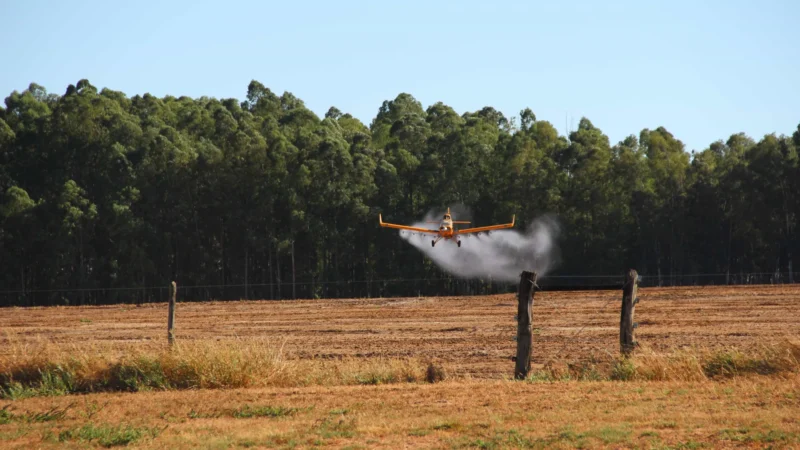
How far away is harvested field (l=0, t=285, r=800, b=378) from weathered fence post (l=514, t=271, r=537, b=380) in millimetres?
2257

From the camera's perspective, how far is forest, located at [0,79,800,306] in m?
69.4

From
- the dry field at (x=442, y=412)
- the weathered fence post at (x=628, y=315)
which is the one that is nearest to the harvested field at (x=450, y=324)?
the dry field at (x=442, y=412)

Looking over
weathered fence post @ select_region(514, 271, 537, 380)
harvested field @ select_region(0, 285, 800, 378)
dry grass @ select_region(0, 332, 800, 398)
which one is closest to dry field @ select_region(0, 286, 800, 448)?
dry grass @ select_region(0, 332, 800, 398)

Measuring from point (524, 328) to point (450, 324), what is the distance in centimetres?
1846

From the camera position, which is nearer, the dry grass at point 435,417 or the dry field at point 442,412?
the dry grass at point 435,417

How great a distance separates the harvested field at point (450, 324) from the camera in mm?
24500

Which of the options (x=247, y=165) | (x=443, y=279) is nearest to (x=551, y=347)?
(x=443, y=279)

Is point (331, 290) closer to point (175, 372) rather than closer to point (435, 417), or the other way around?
point (175, 372)

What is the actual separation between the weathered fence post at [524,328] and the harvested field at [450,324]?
7.40ft

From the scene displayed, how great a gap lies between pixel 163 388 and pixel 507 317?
22.3m

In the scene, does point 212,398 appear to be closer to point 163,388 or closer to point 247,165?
point 163,388

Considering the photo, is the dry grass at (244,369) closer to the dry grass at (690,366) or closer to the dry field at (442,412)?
the dry grass at (690,366)

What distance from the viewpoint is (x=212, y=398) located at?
14703mm

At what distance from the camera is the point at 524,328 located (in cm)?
1617
